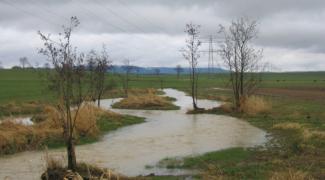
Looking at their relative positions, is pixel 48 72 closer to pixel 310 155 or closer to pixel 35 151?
pixel 35 151

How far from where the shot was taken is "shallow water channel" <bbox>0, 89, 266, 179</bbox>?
20.3 meters

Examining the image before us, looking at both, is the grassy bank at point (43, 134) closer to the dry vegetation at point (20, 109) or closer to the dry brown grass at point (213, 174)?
the dry brown grass at point (213, 174)

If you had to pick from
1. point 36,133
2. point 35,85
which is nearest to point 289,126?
point 36,133

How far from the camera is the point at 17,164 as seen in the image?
2123 cm

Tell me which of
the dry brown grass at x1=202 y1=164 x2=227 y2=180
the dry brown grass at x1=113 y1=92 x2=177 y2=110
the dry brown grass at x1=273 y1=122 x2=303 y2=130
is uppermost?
the dry brown grass at x1=202 y1=164 x2=227 y2=180

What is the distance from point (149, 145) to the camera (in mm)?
26516

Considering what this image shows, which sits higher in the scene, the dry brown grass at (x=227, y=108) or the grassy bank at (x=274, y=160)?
the grassy bank at (x=274, y=160)

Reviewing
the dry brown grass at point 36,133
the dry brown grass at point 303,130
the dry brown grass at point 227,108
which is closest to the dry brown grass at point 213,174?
the dry brown grass at point 36,133

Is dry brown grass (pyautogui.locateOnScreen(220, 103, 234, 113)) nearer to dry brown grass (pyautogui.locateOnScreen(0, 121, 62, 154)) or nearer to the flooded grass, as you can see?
the flooded grass

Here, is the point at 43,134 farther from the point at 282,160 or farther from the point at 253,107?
Answer: the point at 253,107

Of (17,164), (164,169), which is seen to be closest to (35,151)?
(17,164)

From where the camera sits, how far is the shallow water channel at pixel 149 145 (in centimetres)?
2031

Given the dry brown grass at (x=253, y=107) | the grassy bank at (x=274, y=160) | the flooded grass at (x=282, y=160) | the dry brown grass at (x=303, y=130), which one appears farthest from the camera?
the dry brown grass at (x=253, y=107)

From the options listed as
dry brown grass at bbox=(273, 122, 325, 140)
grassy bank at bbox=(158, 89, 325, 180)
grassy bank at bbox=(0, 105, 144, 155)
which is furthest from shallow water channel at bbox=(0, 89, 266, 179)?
dry brown grass at bbox=(273, 122, 325, 140)
